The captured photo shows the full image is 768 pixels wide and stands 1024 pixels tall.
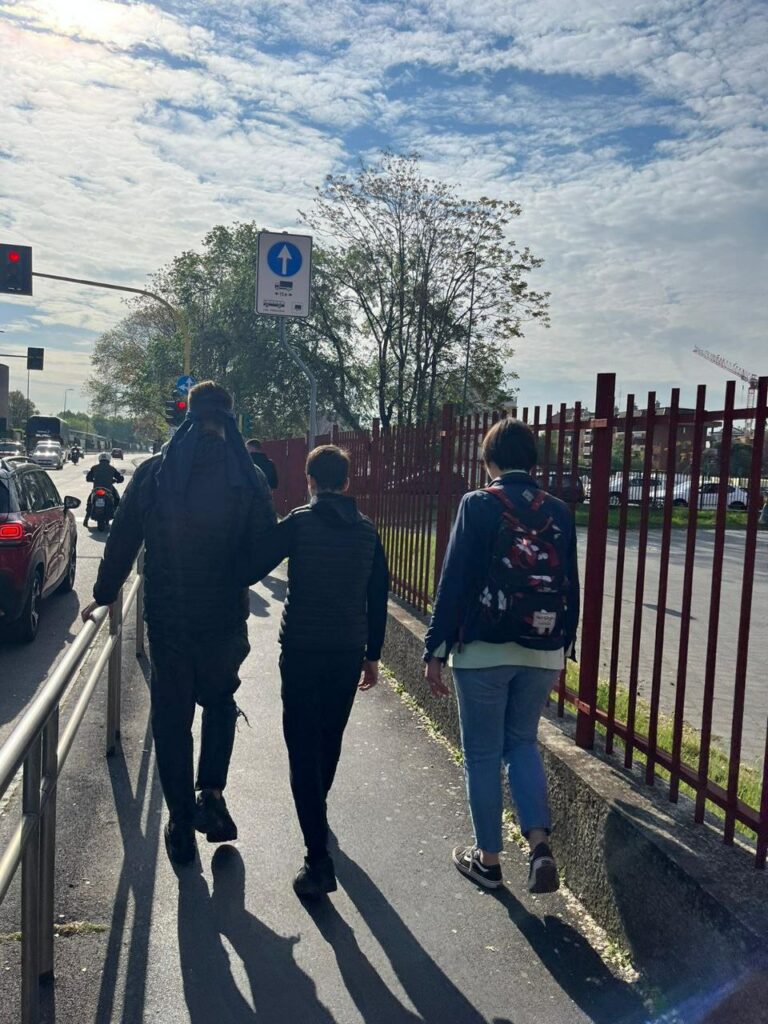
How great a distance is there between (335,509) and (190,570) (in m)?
0.63

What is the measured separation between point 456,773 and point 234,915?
6.05 ft

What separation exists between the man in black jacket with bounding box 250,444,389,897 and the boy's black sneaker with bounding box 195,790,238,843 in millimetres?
385

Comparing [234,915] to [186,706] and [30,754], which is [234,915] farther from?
[30,754]

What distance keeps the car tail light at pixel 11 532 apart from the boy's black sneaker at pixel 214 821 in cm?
487

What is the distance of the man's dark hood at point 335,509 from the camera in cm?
361

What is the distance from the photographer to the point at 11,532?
26.4 feet

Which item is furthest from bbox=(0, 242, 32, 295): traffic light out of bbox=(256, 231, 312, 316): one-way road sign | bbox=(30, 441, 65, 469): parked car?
bbox=(30, 441, 65, 469): parked car

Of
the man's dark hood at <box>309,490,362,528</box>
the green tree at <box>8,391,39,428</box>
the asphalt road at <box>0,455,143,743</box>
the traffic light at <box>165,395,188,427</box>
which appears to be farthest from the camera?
the green tree at <box>8,391,39,428</box>

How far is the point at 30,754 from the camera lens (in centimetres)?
248

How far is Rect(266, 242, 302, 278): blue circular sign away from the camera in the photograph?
11797 millimetres

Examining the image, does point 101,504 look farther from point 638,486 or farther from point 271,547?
point 638,486

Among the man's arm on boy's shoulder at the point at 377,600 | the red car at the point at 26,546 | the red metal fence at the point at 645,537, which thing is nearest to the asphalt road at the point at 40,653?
the red car at the point at 26,546

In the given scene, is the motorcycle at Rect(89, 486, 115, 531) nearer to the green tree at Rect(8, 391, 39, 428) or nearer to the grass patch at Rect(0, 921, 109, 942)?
the grass patch at Rect(0, 921, 109, 942)

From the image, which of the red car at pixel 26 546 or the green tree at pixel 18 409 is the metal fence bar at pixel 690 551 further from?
the green tree at pixel 18 409
